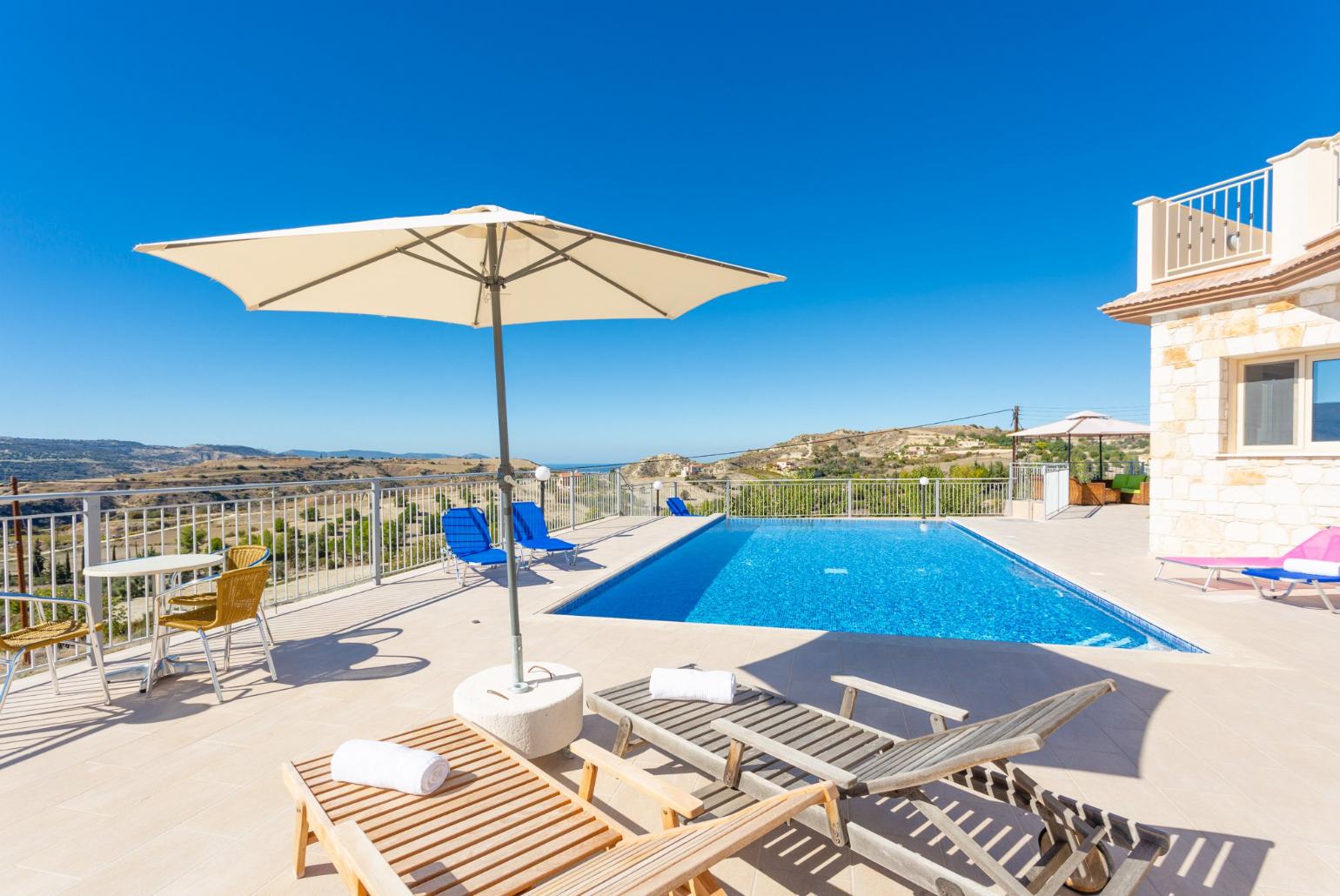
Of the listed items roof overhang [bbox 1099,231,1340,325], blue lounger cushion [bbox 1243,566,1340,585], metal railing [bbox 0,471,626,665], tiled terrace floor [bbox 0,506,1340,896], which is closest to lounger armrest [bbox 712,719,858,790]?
tiled terrace floor [bbox 0,506,1340,896]

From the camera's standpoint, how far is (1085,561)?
7344 mm

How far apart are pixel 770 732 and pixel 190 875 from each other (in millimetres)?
2020

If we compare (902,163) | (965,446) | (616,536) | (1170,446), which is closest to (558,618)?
(616,536)

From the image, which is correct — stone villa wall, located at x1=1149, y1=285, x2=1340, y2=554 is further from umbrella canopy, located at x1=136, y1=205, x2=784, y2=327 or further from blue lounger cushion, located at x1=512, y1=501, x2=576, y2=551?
blue lounger cushion, located at x1=512, y1=501, x2=576, y2=551

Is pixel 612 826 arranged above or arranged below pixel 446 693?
above

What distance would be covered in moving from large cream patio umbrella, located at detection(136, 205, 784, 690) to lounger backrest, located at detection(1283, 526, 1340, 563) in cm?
641

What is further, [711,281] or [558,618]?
[558,618]

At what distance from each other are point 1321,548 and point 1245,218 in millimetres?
4168

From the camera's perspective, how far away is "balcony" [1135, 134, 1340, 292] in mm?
6180

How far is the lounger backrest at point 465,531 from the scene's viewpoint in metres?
6.56

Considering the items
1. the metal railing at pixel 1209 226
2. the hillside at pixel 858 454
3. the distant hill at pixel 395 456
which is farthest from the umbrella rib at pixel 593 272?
the hillside at pixel 858 454

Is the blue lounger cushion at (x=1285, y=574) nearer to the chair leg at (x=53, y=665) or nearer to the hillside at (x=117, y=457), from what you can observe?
the chair leg at (x=53, y=665)

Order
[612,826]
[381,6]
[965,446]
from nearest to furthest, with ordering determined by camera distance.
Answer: [612,826] → [381,6] → [965,446]

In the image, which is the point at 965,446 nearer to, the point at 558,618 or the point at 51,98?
the point at 558,618
